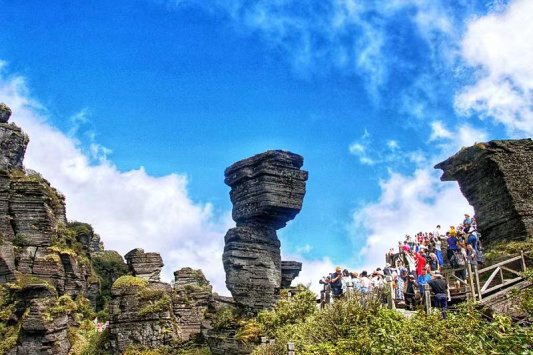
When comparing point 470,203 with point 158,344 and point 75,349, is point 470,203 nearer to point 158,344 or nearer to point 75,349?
point 158,344

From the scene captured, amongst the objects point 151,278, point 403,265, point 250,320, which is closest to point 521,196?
point 403,265

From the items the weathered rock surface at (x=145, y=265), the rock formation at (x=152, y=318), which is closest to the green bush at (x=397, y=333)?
the rock formation at (x=152, y=318)

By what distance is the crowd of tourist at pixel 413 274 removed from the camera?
1605 cm

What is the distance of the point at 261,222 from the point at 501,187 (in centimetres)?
1222

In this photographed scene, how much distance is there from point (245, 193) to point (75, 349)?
54.0ft

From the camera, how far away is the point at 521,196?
2189cm

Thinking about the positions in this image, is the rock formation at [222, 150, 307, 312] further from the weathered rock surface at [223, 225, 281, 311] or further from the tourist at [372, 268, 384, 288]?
the tourist at [372, 268, 384, 288]

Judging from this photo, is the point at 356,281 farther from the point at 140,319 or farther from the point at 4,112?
the point at 4,112

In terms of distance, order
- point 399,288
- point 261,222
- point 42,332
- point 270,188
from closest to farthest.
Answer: point 399,288 → point 270,188 → point 261,222 → point 42,332

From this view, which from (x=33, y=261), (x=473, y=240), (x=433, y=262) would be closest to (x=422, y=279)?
(x=433, y=262)

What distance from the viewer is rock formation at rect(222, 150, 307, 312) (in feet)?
84.1

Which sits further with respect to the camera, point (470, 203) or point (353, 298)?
point (470, 203)

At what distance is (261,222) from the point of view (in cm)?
2680

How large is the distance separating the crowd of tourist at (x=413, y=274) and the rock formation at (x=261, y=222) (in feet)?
20.7
